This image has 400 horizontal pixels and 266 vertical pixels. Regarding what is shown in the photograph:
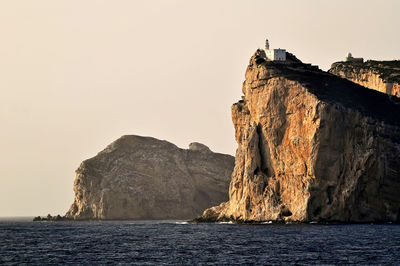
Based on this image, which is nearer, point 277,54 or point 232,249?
point 232,249

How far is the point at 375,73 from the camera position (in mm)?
180000

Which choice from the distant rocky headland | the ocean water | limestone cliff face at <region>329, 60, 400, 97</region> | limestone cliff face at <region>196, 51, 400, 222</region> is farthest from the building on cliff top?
the ocean water

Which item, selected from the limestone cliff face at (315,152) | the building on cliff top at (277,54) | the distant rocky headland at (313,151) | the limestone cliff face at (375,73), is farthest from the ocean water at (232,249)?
the limestone cliff face at (375,73)

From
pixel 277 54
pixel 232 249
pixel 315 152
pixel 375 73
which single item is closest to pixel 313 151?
pixel 315 152

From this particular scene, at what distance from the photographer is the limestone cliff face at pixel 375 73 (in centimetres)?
17175

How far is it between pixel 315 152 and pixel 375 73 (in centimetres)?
5787

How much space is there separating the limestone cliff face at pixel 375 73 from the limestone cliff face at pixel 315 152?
24191 mm

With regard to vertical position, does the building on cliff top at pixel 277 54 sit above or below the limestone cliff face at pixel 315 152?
above

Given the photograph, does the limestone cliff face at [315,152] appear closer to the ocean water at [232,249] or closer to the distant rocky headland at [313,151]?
the distant rocky headland at [313,151]

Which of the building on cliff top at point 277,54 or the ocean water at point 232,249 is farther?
the building on cliff top at point 277,54

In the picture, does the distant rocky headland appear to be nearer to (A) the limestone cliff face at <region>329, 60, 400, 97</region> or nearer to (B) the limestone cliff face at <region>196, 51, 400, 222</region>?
(B) the limestone cliff face at <region>196, 51, 400, 222</region>

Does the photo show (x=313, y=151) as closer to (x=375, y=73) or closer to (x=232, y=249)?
(x=232, y=249)

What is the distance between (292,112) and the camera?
138875 mm

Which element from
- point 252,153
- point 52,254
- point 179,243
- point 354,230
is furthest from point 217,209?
point 52,254
